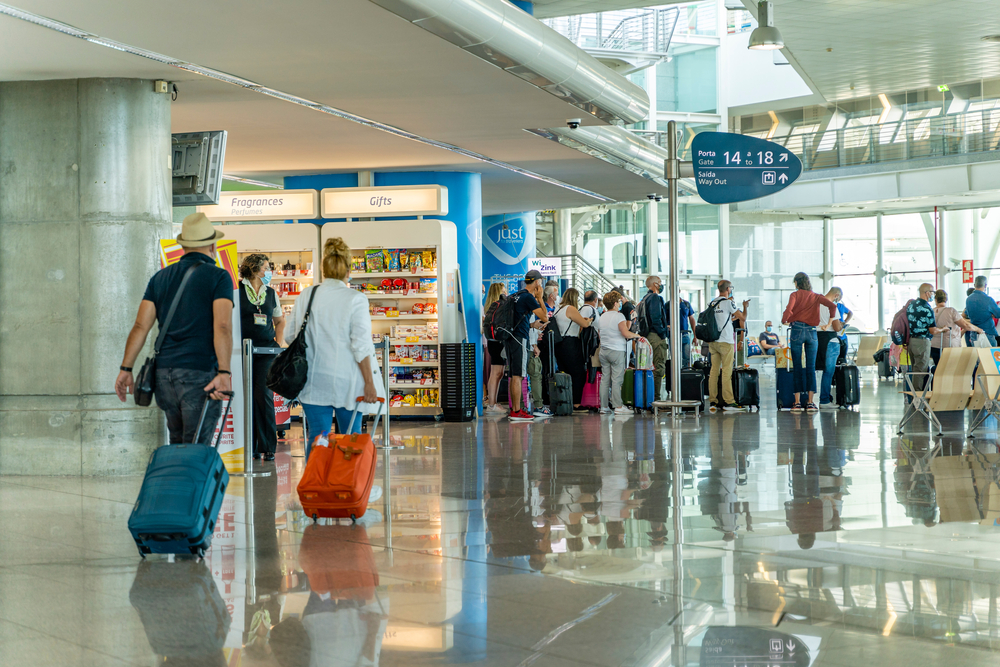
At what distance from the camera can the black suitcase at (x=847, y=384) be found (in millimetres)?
12516

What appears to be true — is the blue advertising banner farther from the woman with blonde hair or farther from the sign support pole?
the sign support pole

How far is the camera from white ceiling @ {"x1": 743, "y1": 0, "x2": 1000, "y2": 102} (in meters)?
13.2

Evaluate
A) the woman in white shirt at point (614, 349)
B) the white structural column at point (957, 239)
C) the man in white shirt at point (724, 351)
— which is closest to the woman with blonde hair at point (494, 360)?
the woman in white shirt at point (614, 349)

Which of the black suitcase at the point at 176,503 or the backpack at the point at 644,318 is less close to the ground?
the backpack at the point at 644,318

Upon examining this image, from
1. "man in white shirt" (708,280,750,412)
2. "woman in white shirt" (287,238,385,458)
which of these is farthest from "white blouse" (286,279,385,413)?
"man in white shirt" (708,280,750,412)

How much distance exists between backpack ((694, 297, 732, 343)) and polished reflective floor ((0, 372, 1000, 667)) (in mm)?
4606

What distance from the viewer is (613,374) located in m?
12.3

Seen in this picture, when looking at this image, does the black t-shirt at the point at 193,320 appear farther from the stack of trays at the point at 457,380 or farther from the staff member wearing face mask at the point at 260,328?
the stack of trays at the point at 457,380

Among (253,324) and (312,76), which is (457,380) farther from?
(312,76)

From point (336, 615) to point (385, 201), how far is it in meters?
8.29

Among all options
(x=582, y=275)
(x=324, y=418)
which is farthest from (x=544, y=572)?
(x=582, y=275)

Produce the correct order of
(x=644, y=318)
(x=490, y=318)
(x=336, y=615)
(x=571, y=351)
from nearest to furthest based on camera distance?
1. (x=336, y=615)
2. (x=490, y=318)
3. (x=644, y=318)
4. (x=571, y=351)

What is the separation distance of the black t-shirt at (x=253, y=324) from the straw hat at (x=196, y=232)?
10.7ft

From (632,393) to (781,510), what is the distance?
6.90 m
